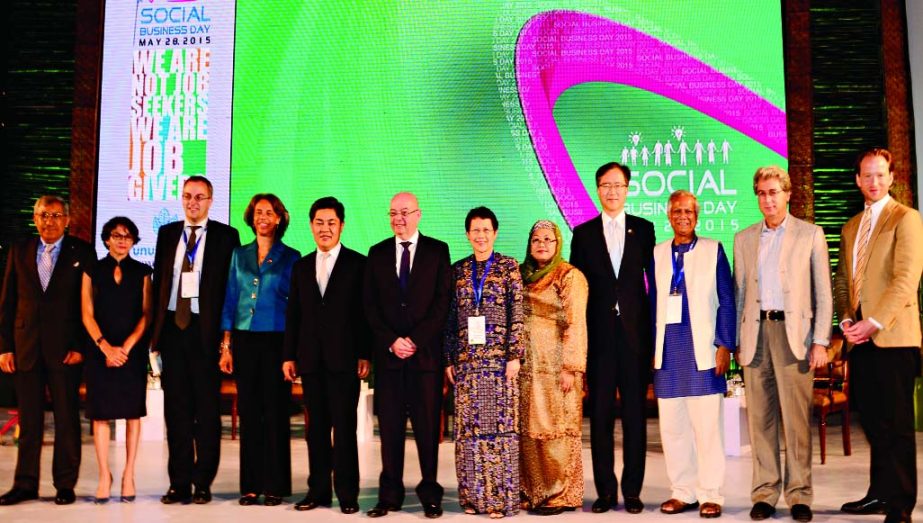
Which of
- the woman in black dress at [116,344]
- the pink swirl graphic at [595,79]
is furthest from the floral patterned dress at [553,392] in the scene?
the pink swirl graphic at [595,79]

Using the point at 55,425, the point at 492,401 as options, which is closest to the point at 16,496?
the point at 55,425

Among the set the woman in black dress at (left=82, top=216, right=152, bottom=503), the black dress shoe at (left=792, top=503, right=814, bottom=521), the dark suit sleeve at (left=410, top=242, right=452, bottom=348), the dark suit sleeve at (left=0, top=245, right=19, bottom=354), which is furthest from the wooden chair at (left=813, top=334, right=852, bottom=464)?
the dark suit sleeve at (left=0, top=245, right=19, bottom=354)

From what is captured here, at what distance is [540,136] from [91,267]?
3.77 m

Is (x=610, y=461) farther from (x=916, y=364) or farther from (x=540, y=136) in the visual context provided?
(x=540, y=136)

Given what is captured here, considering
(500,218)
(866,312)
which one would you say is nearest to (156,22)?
(500,218)

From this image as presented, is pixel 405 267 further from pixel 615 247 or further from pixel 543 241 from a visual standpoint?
pixel 615 247

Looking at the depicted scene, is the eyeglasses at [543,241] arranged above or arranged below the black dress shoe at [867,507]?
above

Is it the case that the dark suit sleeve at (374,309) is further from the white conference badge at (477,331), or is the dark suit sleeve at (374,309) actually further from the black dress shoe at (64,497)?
the black dress shoe at (64,497)

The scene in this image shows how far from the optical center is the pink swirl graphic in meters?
6.70

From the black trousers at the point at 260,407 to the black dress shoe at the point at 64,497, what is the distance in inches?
30.6

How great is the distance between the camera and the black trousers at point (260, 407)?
404 centimetres

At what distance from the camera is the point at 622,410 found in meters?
3.89

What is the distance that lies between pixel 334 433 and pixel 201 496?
71cm

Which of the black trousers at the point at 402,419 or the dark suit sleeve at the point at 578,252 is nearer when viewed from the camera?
the black trousers at the point at 402,419
